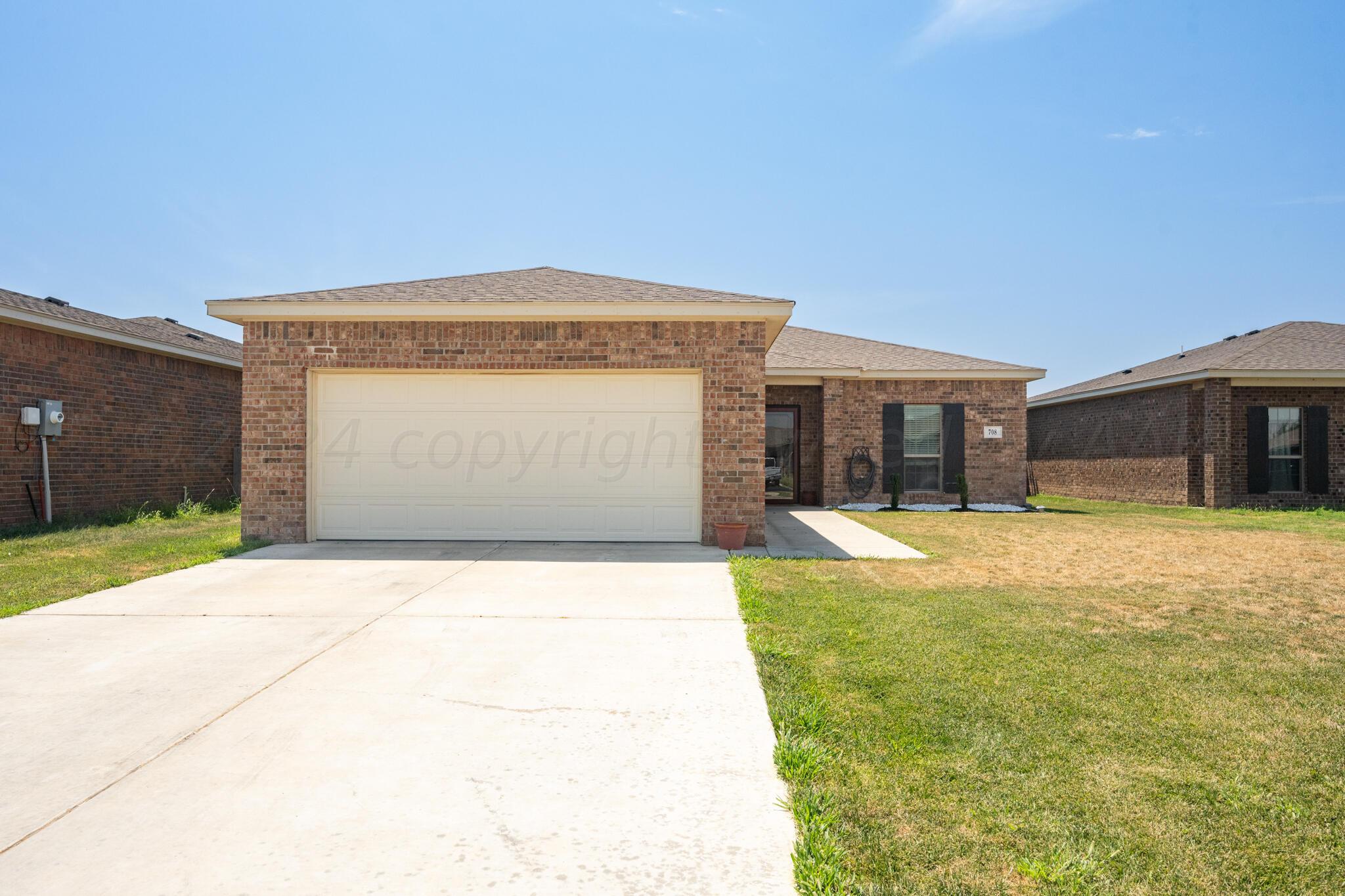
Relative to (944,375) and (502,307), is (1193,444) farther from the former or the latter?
(502,307)

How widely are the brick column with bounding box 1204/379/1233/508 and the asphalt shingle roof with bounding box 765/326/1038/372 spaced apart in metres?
4.00

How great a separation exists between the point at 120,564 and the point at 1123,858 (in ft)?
31.0

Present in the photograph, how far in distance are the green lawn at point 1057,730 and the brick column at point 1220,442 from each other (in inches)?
401

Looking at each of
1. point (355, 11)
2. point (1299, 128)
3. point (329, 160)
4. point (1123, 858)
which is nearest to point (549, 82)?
point (355, 11)

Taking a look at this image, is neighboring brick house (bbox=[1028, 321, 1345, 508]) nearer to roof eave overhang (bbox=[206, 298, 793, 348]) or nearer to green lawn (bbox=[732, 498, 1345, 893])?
green lawn (bbox=[732, 498, 1345, 893])

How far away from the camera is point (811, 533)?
10766 millimetres

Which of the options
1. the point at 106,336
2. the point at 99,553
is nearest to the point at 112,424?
the point at 106,336

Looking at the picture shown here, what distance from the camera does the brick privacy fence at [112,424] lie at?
10.8 meters

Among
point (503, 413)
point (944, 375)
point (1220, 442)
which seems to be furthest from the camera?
point (944, 375)

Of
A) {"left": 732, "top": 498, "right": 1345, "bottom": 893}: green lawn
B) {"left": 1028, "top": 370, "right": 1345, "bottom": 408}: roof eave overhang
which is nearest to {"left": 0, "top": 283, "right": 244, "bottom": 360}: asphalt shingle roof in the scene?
{"left": 732, "top": 498, "right": 1345, "bottom": 893}: green lawn

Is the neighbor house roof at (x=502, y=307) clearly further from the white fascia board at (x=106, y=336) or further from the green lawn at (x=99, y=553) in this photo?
the green lawn at (x=99, y=553)

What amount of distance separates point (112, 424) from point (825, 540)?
1277 centimetres

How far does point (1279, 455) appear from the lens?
15.6 metres

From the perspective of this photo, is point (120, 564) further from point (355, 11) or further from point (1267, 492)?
point (1267, 492)
